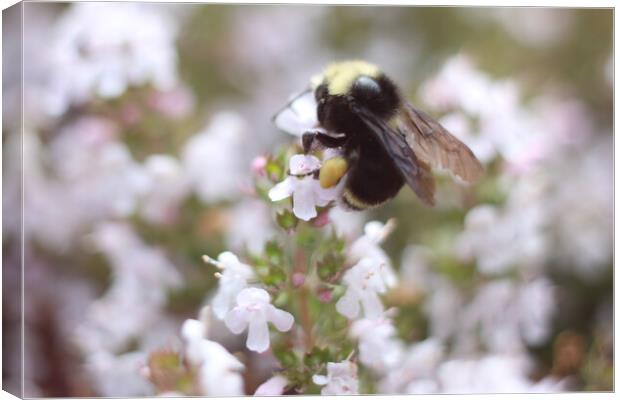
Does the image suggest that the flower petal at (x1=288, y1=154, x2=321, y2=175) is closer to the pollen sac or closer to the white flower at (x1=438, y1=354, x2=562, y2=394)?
the pollen sac

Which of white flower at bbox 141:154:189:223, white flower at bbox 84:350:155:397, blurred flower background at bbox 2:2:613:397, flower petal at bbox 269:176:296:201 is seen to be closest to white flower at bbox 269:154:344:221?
flower petal at bbox 269:176:296:201

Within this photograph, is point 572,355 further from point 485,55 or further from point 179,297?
point 485,55

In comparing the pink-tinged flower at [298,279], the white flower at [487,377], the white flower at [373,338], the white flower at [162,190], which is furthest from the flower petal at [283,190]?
the white flower at [162,190]

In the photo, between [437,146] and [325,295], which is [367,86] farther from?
[325,295]

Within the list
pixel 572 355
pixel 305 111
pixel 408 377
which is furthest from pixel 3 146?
pixel 572 355

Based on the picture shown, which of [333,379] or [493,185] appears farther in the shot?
[493,185]

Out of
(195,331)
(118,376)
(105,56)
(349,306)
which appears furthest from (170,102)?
(349,306)
